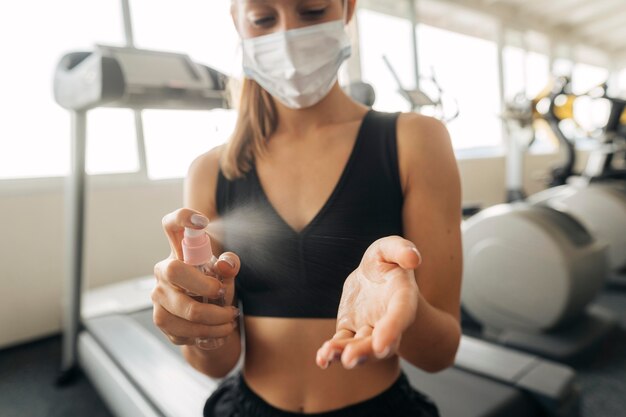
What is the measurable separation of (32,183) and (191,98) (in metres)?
0.28

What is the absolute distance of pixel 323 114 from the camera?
33 centimetres

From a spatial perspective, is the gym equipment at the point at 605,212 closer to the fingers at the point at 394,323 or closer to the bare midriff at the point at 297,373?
the bare midriff at the point at 297,373

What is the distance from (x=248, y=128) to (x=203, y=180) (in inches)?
2.2

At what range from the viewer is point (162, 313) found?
0.25m

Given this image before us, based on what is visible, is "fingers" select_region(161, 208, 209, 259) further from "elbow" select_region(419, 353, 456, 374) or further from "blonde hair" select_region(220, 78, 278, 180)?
"elbow" select_region(419, 353, 456, 374)

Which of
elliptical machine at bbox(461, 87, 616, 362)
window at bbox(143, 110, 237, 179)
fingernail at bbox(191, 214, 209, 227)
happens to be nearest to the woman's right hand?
fingernail at bbox(191, 214, 209, 227)

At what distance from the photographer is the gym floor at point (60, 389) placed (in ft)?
1.44

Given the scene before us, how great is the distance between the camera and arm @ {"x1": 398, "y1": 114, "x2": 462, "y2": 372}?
0.29 metres

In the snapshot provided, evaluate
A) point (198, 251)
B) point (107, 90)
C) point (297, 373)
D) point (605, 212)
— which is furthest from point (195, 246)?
point (605, 212)

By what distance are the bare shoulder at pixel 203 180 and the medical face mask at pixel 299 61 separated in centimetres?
7

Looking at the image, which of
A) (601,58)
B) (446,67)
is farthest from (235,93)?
(601,58)

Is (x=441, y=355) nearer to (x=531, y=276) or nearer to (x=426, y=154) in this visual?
(x=426, y=154)

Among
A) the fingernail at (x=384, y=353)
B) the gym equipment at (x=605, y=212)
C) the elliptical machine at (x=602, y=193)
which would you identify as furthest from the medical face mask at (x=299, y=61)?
the gym equipment at (x=605, y=212)

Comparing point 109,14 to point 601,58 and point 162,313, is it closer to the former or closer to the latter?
point 162,313
